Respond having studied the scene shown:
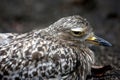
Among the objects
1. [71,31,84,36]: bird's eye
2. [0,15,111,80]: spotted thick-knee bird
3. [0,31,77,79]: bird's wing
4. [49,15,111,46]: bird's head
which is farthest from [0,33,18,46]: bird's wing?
[71,31,84,36]: bird's eye

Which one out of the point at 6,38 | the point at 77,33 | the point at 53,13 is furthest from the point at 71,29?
the point at 53,13

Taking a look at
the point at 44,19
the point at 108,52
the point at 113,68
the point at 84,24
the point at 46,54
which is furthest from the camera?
the point at 44,19

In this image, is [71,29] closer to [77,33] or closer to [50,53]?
[77,33]

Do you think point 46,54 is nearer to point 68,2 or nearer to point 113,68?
point 113,68

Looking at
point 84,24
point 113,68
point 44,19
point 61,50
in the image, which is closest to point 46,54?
point 61,50

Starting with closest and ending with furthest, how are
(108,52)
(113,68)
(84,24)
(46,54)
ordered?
1. (46,54)
2. (84,24)
3. (113,68)
4. (108,52)

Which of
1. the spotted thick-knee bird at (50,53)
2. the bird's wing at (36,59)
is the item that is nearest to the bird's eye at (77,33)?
the spotted thick-knee bird at (50,53)

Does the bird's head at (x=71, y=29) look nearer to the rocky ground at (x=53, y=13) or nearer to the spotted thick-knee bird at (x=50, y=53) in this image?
the spotted thick-knee bird at (x=50, y=53)

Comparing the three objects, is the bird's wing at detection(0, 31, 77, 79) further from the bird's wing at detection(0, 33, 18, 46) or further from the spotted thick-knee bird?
the bird's wing at detection(0, 33, 18, 46)

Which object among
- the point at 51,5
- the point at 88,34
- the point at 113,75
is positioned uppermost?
the point at 51,5
